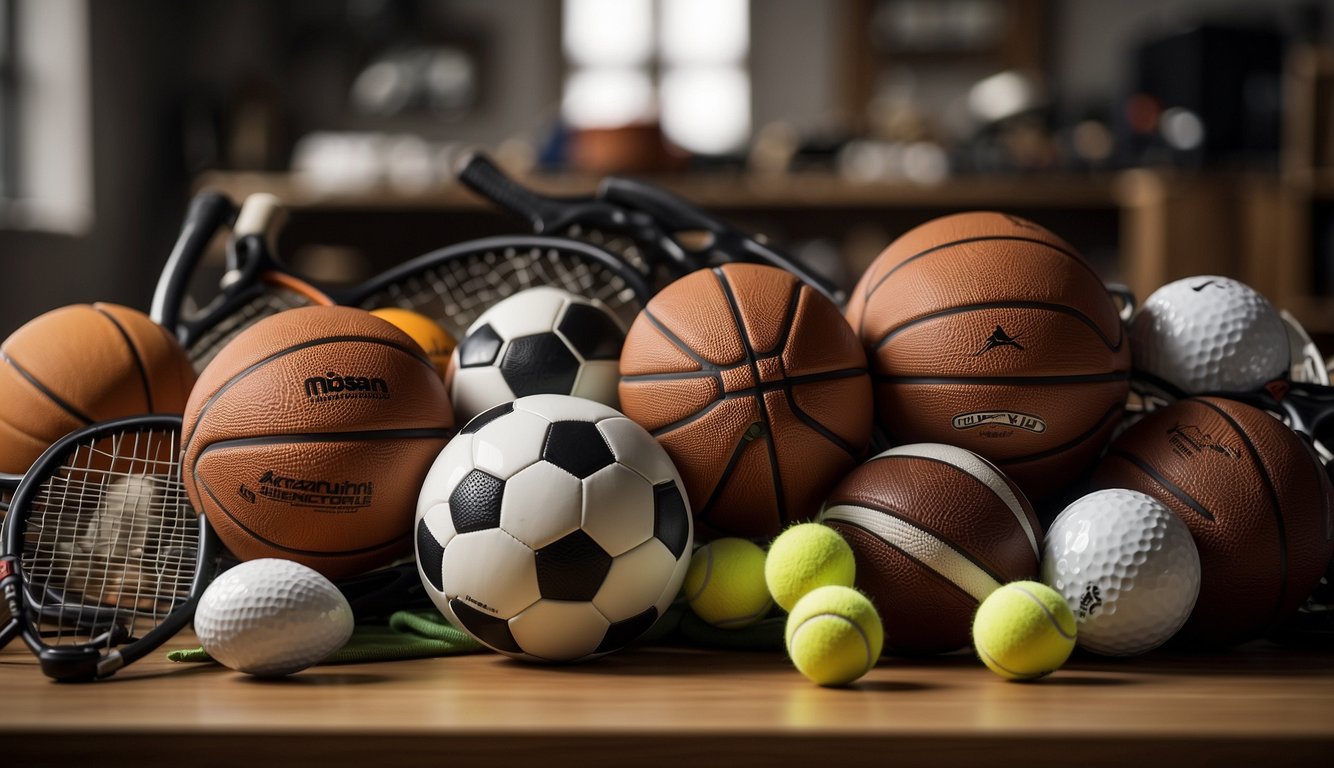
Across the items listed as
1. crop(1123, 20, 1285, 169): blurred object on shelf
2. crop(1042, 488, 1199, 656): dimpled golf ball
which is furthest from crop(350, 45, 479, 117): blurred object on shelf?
crop(1042, 488, 1199, 656): dimpled golf ball

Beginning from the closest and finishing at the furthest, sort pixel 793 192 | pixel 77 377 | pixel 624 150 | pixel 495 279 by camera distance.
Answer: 1. pixel 77 377
2. pixel 495 279
3. pixel 793 192
4. pixel 624 150

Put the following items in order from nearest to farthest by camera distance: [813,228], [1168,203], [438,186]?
[1168,203], [438,186], [813,228]

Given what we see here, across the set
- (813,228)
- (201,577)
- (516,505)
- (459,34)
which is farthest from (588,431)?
(459,34)

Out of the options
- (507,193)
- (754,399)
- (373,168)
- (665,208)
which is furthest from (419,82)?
(754,399)

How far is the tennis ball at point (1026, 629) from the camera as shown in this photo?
1185mm

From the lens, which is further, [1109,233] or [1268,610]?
[1109,233]

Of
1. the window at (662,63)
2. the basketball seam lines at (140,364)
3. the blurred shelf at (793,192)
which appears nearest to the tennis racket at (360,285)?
the basketball seam lines at (140,364)

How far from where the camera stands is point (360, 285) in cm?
185

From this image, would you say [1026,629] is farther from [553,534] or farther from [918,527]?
[553,534]

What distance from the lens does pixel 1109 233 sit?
20.0ft

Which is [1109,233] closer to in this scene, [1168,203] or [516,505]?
[1168,203]

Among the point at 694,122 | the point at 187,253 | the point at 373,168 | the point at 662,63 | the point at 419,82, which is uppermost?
the point at 662,63

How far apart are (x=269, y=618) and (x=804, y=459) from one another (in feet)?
2.09

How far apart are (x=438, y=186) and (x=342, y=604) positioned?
4.87 m
